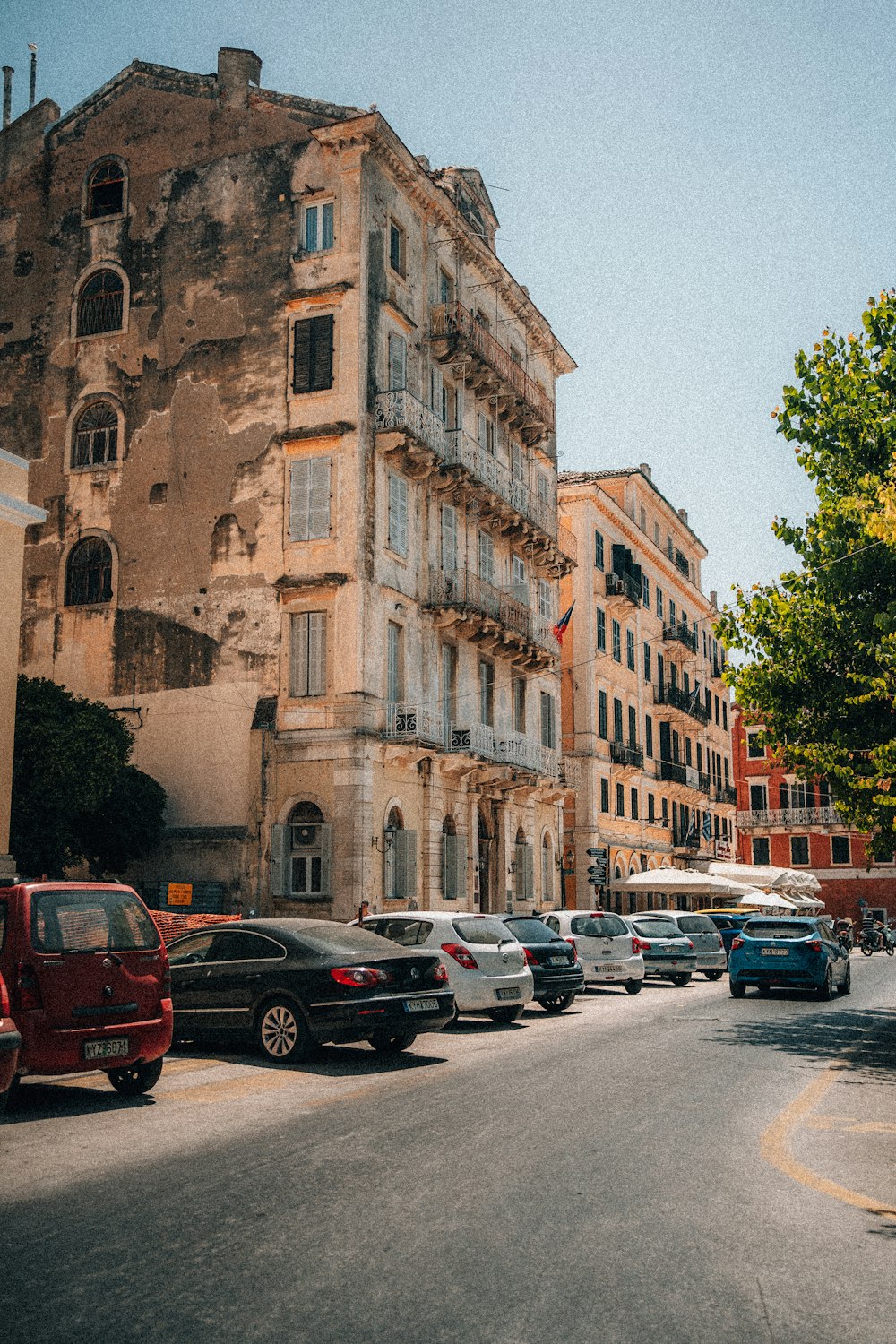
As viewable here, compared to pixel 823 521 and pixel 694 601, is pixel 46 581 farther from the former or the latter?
pixel 694 601

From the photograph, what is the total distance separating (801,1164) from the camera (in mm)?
7852

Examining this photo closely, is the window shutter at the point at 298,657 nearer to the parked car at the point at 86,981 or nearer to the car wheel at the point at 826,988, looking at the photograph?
the car wheel at the point at 826,988

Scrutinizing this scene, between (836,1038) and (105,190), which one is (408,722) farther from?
(105,190)

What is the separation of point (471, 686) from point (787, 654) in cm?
1688

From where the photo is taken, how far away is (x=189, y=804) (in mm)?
29766

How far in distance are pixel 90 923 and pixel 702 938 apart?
21.8 meters

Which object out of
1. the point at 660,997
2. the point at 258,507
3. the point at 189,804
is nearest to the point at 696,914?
the point at 660,997

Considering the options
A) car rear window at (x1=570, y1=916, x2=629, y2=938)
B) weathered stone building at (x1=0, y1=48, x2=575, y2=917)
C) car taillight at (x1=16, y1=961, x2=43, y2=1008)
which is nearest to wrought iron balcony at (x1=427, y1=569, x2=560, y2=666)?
weathered stone building at (x1=0, y1=48, x2=575, y2=917)

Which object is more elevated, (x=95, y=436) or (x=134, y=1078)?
(x=95, y=436)

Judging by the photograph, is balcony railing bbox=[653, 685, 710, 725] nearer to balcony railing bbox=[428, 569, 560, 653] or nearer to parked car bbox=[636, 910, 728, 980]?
balcony railing bbox=[428, 569, 560, 653]

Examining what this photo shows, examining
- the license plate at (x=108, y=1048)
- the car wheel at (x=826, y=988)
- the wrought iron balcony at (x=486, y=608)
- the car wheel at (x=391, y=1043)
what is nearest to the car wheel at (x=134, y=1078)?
the license plate at (x=108, y=1048)

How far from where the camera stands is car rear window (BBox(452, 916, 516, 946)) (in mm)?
16531

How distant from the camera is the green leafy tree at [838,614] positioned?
1820 centimetres

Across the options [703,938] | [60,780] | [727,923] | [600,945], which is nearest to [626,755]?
[727,923]
